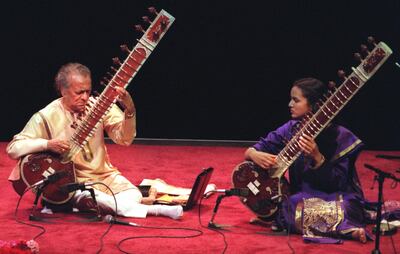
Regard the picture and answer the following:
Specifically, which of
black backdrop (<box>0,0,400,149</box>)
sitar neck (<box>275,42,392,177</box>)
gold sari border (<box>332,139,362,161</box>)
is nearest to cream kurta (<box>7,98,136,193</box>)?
sitar neck (<box>275,42,392,177</box>)

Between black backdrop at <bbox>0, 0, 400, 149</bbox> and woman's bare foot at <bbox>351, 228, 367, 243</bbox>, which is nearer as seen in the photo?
woman's bare foot at <bbox>351, 228, 367, 243</bbox>

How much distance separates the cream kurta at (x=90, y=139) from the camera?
537 centimetres

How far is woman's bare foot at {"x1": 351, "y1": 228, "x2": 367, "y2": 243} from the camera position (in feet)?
15.8

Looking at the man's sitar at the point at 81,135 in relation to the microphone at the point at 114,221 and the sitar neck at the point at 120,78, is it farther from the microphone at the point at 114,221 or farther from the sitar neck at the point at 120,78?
the microphone at the point at 114,221

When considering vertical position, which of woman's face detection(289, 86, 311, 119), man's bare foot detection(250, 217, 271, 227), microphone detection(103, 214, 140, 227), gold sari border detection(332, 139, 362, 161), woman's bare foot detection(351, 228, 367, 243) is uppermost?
woman's face detection(289, 86, 311, 119)

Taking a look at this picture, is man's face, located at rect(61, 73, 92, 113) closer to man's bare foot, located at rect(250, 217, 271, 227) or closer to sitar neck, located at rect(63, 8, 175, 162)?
sitar neck, located at rect(63, 8, 175, 162)

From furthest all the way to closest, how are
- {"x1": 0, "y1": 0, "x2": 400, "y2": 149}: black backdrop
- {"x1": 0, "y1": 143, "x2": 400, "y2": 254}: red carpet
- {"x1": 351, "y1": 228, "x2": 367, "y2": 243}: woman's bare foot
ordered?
1. {"x1": 0, "y1": 0, "x2": 400, "y2": 149}: black backdrop
2. {"x1": 351, "y1": 228, "x2": 367, "y2": 243}: woman's bare foot
3. {"x1": 0, "y1": 143, "x2": 400, "y2": 254}: red carpet

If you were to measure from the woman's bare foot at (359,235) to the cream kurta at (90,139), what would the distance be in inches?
69.6

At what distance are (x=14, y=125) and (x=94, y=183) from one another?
4.16m

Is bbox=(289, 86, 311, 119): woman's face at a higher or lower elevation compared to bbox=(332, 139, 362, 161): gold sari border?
higher

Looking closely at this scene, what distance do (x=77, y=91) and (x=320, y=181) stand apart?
189 cm

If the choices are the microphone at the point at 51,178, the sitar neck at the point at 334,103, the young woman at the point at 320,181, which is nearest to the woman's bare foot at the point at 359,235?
the young woman at the point at 320,181

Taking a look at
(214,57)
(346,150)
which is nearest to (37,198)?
(346,150)

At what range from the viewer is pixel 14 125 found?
9008 mm
